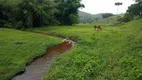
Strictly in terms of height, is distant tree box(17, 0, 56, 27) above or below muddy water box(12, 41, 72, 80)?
above

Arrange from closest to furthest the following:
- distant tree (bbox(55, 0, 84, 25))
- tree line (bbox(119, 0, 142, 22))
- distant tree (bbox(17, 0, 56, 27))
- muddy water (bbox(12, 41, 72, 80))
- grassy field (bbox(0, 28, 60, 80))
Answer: muddy water (bbox(12, 41, 72, 80)) < grassy field (bbox(0, 28, 60, 80)) < distant tree (bbox(17, 0, 56, 27)) < distant tree (bbox(55, 0, 84, 25)) < tree line (bbox(119, 0, 142, 22))

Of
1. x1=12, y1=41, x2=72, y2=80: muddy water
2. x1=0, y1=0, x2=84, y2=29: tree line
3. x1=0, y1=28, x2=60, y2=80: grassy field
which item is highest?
x1=0, y1=0, x2=84, y2=29: tree line

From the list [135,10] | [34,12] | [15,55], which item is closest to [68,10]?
[34,12]

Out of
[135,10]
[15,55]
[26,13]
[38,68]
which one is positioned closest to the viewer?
[38,68]

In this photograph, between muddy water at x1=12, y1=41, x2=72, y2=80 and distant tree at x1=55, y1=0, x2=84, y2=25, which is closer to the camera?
muddy water at x1=12, y1=41, x2=72, y2=80

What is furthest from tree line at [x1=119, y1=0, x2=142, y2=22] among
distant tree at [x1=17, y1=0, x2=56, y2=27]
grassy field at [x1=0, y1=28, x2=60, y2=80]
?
grassy field at [x1=0, y1=28, x2=60, y2=80]

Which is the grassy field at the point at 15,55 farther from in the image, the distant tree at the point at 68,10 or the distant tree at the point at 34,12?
the distant tree at the point at 68,10

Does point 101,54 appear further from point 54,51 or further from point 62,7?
point 62,7

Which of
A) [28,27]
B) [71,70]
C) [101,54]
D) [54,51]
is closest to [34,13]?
[28,27]

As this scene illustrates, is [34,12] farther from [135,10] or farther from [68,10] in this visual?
[135,10]

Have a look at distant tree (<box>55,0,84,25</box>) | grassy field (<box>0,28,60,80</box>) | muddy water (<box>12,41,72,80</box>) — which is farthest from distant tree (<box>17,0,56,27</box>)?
muddy water (<box>12,41,72,80</box>)

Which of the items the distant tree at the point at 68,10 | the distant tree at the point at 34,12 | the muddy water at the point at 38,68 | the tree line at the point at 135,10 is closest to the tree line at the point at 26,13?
the distant tree at the point at 34,12

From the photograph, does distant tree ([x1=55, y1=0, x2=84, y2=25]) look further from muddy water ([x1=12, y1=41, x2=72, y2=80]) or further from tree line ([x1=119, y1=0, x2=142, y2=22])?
muddy water ([x1=12, y1=41, x2=72, y2=80])

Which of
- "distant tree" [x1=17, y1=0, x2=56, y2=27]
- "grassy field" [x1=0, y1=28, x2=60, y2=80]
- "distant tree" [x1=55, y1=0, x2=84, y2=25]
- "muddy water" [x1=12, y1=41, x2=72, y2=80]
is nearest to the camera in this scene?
"muddy water" [x1=12, y1=41, x2=72, y2=80]
